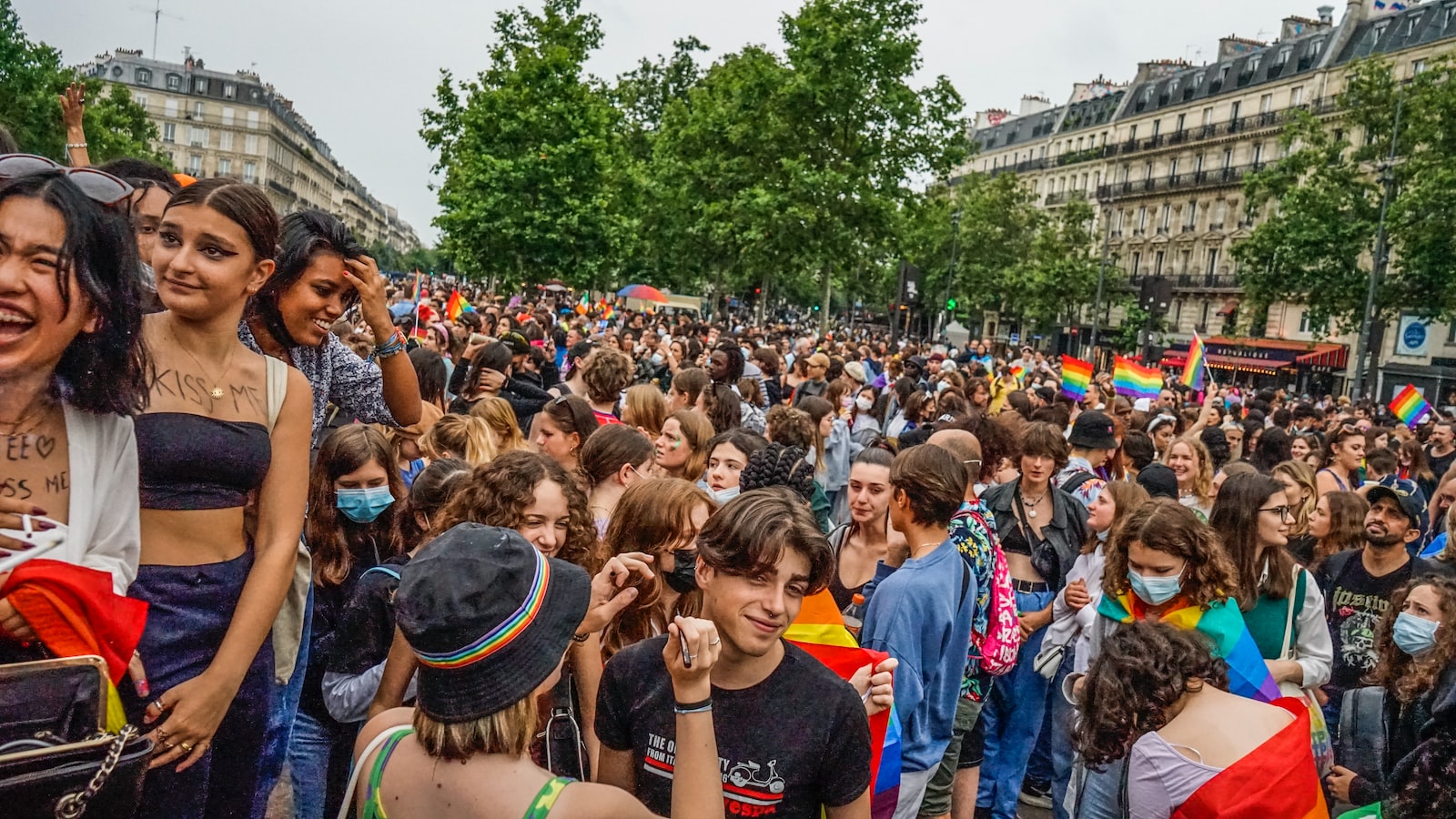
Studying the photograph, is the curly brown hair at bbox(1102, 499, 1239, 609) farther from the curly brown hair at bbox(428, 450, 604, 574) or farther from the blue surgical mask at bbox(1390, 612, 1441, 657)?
the curly brown hair at bbox(428, 450, 604, 574)

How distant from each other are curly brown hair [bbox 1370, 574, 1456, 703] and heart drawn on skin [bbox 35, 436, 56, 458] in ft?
13.7

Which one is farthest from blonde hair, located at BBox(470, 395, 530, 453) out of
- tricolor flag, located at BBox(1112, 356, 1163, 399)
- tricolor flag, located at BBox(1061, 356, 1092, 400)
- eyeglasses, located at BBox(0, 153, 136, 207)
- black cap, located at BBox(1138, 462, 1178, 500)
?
tricolor flag, located at BBox(1112, 356, 1163, 399)

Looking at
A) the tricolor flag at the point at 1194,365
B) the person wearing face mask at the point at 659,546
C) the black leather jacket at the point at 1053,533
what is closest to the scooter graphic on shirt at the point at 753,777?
the person wearing face mask at the point at 659,546

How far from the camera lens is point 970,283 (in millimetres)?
69188

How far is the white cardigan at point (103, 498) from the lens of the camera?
212cm

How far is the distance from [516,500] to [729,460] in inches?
94.7

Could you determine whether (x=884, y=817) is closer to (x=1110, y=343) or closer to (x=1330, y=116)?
(x=1330, y=116)

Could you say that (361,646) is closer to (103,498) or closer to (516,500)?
(516,500)

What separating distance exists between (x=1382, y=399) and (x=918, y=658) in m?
54.8

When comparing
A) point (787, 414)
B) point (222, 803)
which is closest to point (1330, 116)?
point (787, 414)

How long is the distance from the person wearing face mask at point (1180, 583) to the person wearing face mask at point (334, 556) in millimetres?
2499

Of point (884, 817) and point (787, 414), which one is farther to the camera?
point (787, 414)

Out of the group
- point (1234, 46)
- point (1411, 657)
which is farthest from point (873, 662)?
point (1234, 46)

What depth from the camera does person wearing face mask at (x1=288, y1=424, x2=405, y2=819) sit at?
11.8 feet
